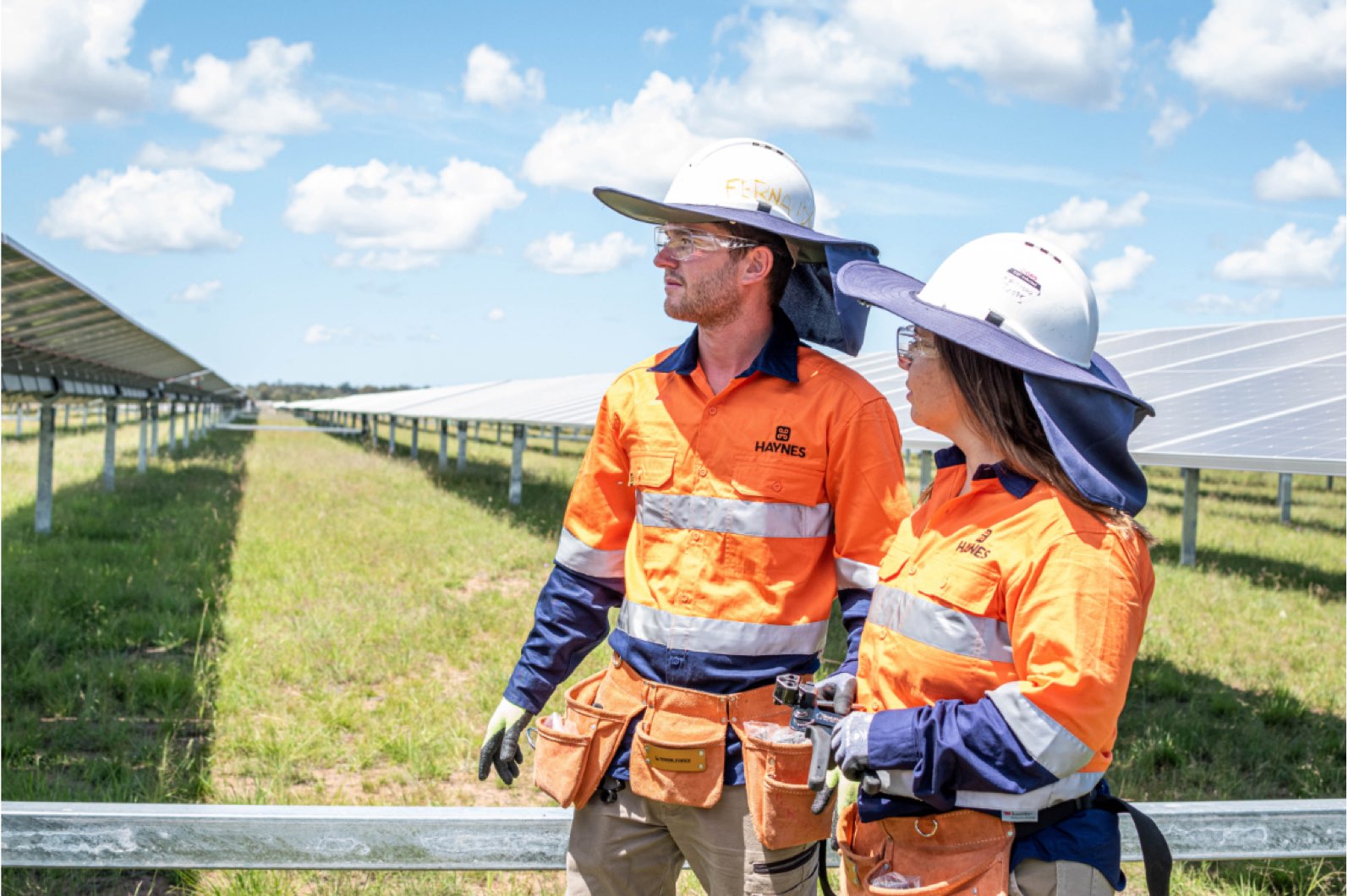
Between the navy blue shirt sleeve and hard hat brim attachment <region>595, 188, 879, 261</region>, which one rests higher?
hard hat brim attachment <region>595, 188, 879, 261</region>

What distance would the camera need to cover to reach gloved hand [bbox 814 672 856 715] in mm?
1766

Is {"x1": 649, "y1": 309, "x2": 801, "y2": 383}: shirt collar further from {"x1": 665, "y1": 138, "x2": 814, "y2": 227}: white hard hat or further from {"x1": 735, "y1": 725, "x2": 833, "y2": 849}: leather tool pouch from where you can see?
{"x1": 735, "y1": 725, "x2": 833, "y2": 849}: leather tool pouch

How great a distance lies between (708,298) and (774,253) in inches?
7.2

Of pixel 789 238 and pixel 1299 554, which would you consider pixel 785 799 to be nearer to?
pixel 789 238

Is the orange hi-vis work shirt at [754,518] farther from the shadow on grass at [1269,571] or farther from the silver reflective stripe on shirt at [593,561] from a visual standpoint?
the shadow on grass at [1269,571]

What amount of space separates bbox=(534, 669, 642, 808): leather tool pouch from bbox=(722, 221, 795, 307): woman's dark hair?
3.02ft

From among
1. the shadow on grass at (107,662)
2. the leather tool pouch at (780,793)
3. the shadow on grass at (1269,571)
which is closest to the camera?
the leather tool pouch at (780,793)

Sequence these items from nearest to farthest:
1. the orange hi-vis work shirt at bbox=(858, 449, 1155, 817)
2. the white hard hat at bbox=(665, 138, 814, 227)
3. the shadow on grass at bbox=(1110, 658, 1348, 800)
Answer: the orange hi-vis work shirt at bbox=(858, 449, 1155, 817), the white hard hat at bbox=(665, 138, 814, 227), the shadow on grass at bbox=(1110, 658, 1348, 800)

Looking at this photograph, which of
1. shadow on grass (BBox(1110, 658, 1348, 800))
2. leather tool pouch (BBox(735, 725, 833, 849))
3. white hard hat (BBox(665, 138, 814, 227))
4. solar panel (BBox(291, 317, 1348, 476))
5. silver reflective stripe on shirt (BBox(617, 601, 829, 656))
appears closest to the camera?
leather tool pouch (BBox(735, 725, 833, 849))

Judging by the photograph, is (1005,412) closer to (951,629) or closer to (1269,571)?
(951,629)

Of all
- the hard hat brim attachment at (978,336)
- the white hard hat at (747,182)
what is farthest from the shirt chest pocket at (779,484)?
the white hard hat at (747,182)

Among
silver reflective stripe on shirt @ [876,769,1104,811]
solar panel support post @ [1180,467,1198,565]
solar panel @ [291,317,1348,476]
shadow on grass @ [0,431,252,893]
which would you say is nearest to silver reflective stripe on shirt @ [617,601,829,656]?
silver reflective stripe on shirt @ [876,769,1104,811]

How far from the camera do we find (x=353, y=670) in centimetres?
596

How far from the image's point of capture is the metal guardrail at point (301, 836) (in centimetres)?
236
